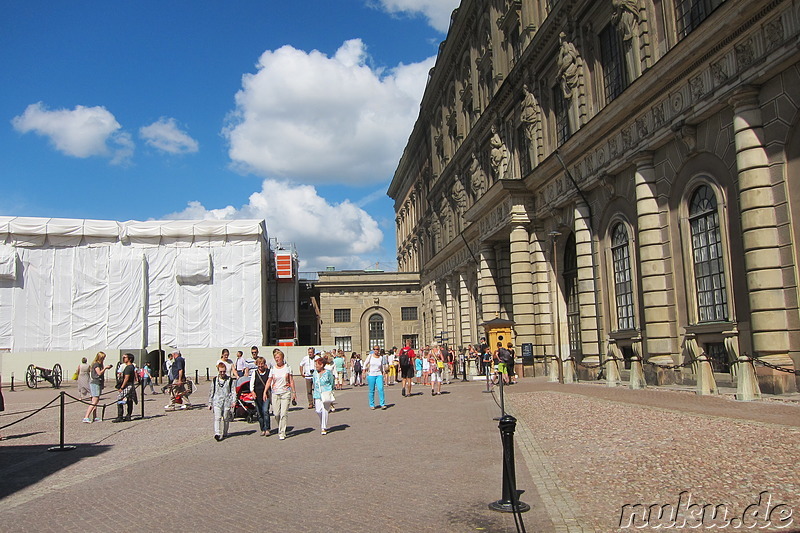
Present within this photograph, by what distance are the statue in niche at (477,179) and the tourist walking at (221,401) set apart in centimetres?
2631

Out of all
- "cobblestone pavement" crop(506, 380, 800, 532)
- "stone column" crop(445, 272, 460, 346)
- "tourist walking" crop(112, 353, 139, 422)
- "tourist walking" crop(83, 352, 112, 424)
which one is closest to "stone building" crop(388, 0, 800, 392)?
"cobblestone pavement" crop(506, 380, 800, 532)

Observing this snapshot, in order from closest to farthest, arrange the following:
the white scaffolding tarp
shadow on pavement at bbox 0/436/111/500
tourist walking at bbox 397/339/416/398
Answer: shadow on pavement at bbox 0/436/111/500 → tourist walking at bbox 397/339/416/398 → the white scaffolding tarp

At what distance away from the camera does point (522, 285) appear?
30.7 metres

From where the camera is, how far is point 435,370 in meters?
23.0

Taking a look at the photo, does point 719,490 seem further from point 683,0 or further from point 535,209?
point 535,209

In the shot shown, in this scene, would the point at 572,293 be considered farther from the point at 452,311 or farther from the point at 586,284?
the point at 452,311

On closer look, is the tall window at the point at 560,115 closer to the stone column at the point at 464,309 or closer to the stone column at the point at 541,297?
the stone column at the point at 541,297

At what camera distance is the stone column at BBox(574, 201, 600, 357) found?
2469 cm

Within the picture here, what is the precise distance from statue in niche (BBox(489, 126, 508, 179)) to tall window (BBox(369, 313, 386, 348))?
1251 inches

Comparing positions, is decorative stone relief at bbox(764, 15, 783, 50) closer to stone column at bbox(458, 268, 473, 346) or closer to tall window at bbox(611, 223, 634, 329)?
tall window at bbox(611, 223, 634, 329)

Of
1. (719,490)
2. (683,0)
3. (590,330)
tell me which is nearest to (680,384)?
(590,330)

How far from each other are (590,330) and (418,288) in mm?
39931

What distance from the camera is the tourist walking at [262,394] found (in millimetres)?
14102

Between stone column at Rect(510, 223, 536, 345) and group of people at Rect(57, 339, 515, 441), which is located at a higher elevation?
stone column at Rect(510, 223, 536, 345)
